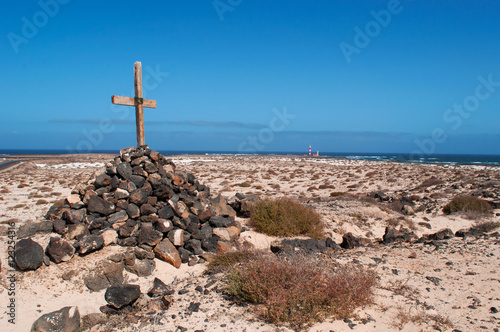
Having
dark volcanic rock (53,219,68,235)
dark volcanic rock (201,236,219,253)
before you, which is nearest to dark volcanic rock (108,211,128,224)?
dark volcanic rock (53,219,68,235)

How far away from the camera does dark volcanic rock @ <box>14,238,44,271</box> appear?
234 inches

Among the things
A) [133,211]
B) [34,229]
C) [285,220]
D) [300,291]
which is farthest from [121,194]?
[300,291]

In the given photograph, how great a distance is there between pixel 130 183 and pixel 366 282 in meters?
5.85

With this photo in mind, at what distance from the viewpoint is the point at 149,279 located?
6.56 metres

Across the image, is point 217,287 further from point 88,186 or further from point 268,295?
point 88,186

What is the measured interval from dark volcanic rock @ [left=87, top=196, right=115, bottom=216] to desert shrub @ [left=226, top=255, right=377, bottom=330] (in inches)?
154

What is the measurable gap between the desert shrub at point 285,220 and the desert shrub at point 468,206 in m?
6.53

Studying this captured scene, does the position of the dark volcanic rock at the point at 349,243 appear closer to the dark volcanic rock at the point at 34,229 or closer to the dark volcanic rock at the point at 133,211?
the dark volcanic rock at the point at 133,211

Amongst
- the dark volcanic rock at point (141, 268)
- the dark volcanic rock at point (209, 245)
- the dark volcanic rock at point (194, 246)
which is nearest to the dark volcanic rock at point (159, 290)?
the dark volcanic rock at point (141, 268)

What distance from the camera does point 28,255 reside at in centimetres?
602

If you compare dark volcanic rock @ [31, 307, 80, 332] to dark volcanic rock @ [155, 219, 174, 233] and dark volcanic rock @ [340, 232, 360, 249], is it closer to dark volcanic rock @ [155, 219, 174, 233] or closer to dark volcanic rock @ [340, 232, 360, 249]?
dark volcanic rock @ [155, 219, 174, 233]

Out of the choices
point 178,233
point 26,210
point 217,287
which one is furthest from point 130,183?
point 26,210

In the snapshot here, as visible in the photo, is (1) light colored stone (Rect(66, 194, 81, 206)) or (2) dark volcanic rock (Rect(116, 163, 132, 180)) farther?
(2) dark volcanic rock (Rect(116, 163, 132, 180))

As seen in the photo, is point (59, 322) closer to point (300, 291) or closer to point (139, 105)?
point (300, 291)
